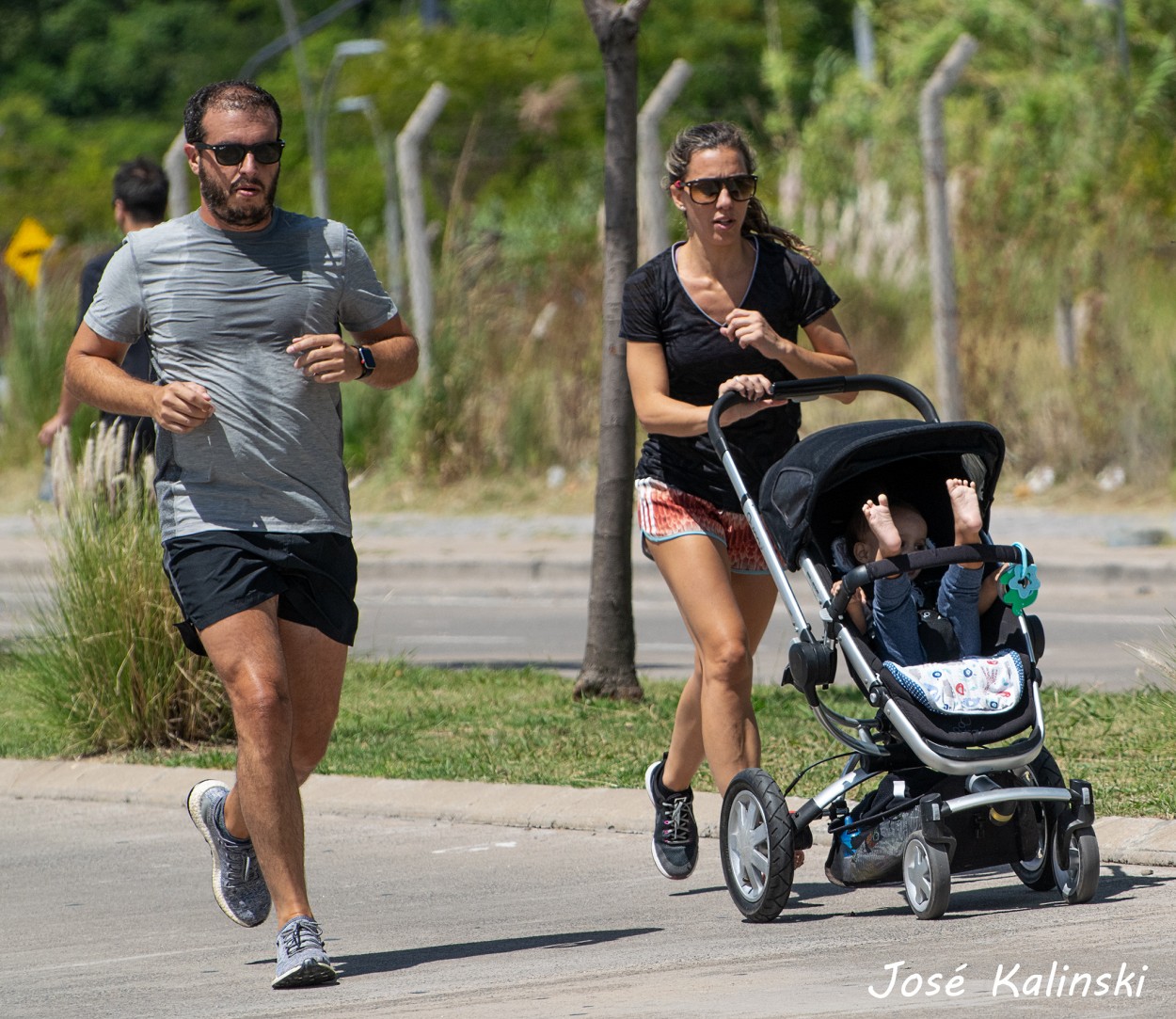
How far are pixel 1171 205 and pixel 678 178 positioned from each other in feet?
46.3

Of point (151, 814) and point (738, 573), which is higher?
point (738, 573)

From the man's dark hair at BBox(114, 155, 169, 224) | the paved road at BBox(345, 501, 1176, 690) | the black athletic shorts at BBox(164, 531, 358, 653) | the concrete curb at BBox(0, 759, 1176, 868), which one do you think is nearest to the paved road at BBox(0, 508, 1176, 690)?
the paved road at BBox(345, 501, 1176, 690)

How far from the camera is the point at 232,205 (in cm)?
509

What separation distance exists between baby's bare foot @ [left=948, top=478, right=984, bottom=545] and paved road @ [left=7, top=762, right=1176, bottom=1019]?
92cm

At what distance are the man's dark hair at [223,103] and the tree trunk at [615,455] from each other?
11.4 ft

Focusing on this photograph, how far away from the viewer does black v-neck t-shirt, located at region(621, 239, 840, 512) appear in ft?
19.0

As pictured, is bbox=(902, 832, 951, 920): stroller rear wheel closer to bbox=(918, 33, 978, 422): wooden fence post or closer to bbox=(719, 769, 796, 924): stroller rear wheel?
bbox=(719, 769, 796, 924): stroller rear wheel

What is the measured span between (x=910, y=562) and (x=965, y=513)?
0.25 meters

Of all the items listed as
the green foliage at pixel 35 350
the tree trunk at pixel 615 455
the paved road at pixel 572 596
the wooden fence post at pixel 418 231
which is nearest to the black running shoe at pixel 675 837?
the tree trunk at pixel 615 455

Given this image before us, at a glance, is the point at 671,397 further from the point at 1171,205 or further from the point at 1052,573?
the point at 1171,205

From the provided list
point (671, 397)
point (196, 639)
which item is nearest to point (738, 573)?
point (671, 397)

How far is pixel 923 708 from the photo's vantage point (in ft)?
16.9

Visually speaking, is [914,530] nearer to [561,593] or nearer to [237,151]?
[237,151]
